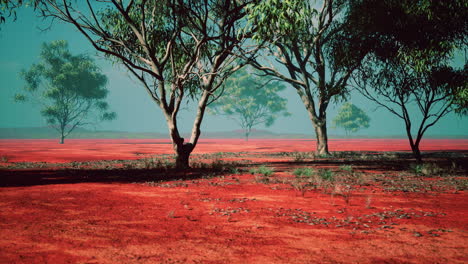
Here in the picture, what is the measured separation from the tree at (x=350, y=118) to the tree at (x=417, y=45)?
295 ft

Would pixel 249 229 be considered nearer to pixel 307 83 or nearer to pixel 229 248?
pixel 229 248

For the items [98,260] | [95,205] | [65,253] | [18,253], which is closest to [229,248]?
[98,260]

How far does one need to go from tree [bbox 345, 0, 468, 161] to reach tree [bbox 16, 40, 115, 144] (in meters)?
46.3

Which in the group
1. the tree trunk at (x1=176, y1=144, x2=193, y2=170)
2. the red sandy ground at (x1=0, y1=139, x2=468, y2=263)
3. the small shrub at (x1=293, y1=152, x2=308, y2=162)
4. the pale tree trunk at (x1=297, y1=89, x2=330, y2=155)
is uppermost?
the pale tree trunk at (x1=297, y1=89, x2=330, y2=155)

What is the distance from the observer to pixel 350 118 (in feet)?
368

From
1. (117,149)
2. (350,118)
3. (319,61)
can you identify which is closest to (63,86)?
(117,149)

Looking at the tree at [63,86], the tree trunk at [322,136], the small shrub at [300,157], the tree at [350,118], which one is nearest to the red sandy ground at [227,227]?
the small shrub at [300,157]

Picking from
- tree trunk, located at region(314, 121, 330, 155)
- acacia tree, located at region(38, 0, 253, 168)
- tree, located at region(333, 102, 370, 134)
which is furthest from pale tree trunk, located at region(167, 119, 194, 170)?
tree, located at region(333, 102, 370, 134)

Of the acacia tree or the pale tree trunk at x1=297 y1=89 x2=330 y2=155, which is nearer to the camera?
the acacia tree

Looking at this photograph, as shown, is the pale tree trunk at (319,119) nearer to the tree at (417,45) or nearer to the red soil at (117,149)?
the tree at (417,45)

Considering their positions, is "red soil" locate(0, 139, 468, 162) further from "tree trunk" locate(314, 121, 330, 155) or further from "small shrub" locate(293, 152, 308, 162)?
"tree trunk" locate(314, 121, 330, 155)

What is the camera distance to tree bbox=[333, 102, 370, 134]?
10850 cm

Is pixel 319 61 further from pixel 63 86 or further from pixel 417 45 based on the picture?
pixel 63 86

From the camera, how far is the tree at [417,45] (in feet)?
55.4
